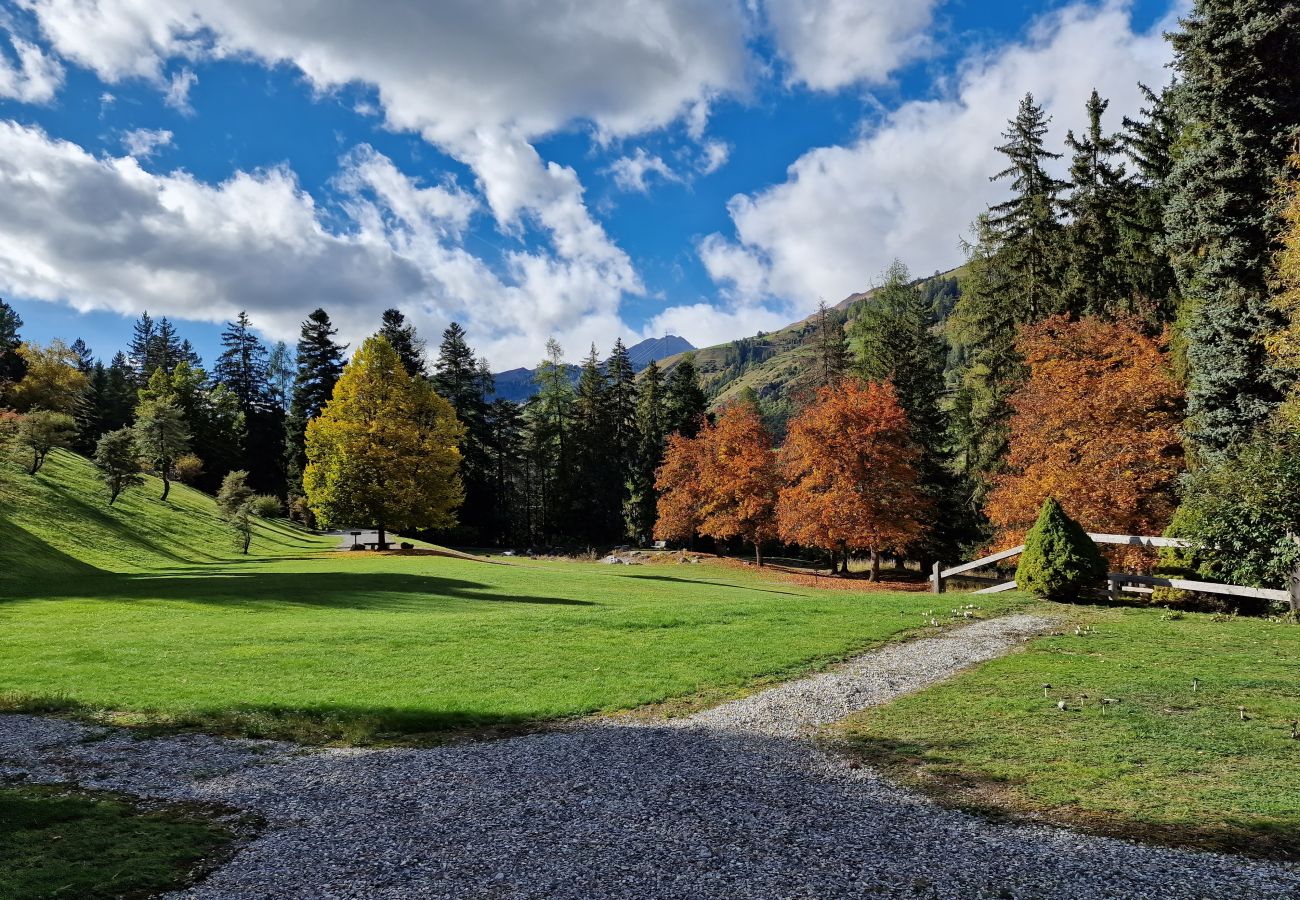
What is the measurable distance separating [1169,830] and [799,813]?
10.2ft

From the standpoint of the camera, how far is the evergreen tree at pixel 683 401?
62.8m

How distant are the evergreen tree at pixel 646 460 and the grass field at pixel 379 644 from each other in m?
33.5

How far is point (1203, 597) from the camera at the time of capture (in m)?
17.0

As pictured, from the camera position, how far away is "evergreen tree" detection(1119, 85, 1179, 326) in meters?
29.8

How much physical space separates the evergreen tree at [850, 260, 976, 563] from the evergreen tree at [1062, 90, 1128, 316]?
491 inches

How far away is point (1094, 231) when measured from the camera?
3259cm

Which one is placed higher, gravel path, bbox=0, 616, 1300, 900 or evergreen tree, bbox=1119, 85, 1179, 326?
evergreen tree, bbox=1119, 85, 1179, 326

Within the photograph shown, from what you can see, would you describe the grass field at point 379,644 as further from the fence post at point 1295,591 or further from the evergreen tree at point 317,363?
the evergreen tree at point 317,363

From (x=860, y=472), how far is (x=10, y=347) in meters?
81.9

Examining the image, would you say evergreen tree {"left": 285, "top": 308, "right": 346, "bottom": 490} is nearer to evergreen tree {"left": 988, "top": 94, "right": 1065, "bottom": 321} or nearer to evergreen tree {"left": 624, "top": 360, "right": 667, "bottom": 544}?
evergreen tree {"left": 624, "top": 360, "right": 667, "bottom": 544}

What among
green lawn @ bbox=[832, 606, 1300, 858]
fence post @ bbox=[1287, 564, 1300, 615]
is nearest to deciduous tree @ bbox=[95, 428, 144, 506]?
green lawn @ bbox=[832, 606, 1300, 858]

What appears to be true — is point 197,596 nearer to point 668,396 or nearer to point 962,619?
point 962,619

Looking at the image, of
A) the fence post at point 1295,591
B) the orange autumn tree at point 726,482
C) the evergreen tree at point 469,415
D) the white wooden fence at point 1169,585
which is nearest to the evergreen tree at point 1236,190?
the white wooden fence at point 1169,585

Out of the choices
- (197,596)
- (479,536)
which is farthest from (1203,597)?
(479,536)
